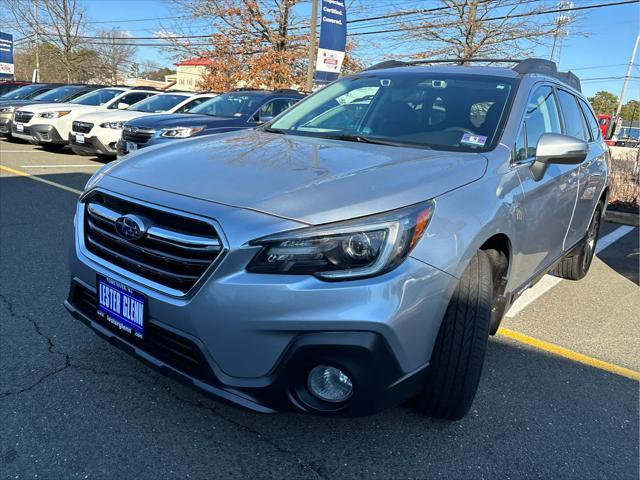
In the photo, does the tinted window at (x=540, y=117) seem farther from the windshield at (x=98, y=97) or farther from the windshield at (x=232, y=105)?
the windshield at (x=98, y=97)

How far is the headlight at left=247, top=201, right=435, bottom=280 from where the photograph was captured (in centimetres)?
184

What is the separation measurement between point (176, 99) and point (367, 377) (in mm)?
10537

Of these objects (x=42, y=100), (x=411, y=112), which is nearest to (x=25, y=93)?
(x=42, y=100)

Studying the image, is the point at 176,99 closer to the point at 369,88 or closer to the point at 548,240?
the point at 369,88

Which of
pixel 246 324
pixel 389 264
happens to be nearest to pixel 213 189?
pixel 246 324

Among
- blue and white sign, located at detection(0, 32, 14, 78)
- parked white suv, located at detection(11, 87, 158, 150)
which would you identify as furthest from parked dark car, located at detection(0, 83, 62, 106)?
blue and white sign, located at detection(0, 32, 14, 78)

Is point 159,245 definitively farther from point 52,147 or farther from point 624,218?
point 52,147

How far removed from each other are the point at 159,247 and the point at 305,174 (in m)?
0.68

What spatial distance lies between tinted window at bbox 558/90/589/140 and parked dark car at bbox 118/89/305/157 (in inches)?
180

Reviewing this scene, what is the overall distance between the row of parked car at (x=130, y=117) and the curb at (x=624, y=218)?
18.9 ft

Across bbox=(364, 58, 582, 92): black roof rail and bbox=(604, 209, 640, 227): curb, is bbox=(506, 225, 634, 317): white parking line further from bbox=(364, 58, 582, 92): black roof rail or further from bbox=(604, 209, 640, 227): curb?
bbox=(604, 209, 640, 227): curb

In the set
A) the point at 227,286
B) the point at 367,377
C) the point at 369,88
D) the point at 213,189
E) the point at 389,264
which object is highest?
the point at 369,88

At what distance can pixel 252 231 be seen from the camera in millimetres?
1852

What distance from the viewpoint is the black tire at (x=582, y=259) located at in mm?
4734
